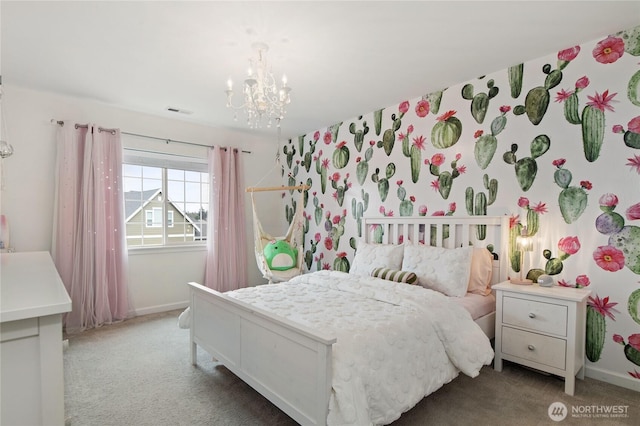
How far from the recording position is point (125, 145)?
146 inches

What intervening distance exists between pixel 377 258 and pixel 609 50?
7.75 feet

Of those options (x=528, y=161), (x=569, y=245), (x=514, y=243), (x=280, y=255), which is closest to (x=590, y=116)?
(x=528, y=161)

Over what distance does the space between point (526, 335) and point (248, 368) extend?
1.92m

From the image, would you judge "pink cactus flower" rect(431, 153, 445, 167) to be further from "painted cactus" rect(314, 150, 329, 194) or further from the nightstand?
"painted cactus" rect(314, 150, 329, 194)

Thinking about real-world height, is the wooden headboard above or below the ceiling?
below

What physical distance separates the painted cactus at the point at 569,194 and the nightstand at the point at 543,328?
22.0 inches

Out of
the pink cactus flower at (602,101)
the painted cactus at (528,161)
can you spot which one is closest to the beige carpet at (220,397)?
the painted cactus at (528,161)

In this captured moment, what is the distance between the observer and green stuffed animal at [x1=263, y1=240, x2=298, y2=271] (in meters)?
3.89

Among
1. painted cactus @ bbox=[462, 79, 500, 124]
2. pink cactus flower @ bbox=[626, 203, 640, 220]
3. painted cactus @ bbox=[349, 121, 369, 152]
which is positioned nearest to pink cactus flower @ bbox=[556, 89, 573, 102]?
painted cactus @ bbox=[462, 79, 500, 124]

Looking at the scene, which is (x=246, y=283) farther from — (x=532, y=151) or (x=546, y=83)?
(x=546, y=83)

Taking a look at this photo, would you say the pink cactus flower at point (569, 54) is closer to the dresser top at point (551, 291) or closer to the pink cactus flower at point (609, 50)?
the pink cactus flower at point (609, 50)

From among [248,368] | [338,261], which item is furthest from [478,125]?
[248,368]

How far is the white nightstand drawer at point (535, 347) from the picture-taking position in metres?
2.14

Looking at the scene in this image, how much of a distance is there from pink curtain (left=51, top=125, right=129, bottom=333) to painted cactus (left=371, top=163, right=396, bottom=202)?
2.88 metres
